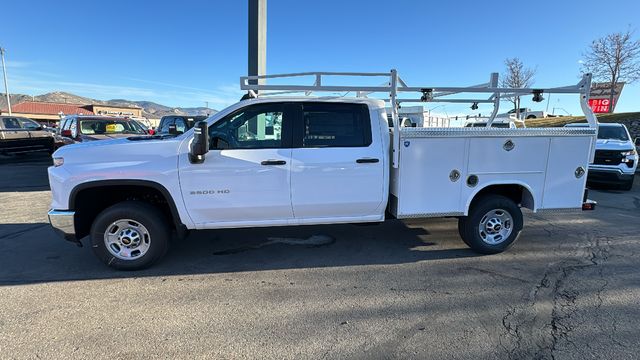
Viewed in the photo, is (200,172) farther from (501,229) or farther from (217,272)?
(501,229)

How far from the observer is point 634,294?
386 centimetres

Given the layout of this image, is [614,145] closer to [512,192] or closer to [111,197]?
[512,192]

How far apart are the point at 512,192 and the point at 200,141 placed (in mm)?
3996

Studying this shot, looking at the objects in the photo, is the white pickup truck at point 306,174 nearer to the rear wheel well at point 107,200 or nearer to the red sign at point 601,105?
the rear wheel well at point 107,200

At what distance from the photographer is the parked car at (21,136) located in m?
15.3

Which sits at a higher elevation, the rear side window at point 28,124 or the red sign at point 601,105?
the red sign at point 601,105

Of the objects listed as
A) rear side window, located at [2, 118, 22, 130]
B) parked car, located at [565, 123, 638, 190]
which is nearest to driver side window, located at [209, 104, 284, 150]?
parked car, located at [565, 123, 638, 190]

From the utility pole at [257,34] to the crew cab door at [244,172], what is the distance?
257 inches

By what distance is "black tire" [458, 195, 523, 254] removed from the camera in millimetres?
4801

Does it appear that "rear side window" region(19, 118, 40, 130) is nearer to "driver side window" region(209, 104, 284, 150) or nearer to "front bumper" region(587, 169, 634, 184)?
"driver side window" region(209, 104, 284, 150)

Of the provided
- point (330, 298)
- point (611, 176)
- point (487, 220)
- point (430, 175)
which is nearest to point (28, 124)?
point (330, 298)

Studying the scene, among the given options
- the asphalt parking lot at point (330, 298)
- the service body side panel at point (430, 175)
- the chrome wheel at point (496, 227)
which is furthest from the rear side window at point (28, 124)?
the chrome wheel at point (496, 227)

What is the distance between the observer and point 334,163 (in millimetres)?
4375

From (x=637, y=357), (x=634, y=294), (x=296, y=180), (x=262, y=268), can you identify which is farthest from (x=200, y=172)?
(x=634, y=294)
